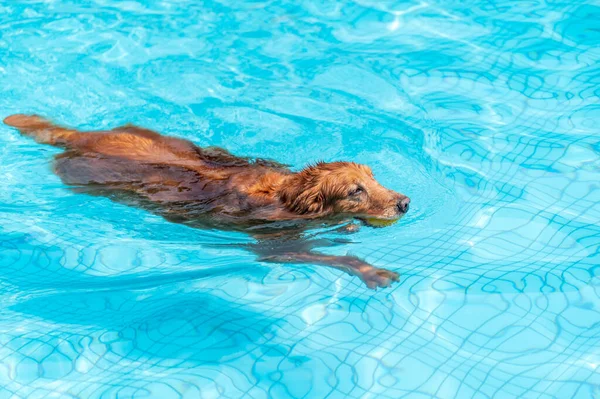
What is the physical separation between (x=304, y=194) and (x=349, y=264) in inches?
28.5

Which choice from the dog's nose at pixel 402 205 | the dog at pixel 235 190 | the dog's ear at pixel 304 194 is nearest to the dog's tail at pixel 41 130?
the dog at pixel 235 190

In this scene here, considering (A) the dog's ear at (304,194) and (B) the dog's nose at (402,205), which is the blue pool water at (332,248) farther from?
(A) the dog's ear at (304,194)

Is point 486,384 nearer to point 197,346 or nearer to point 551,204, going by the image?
point 197,346

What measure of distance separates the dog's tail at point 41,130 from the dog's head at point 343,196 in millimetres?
2140

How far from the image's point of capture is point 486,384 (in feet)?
15.5

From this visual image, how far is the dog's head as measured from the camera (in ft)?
19.8

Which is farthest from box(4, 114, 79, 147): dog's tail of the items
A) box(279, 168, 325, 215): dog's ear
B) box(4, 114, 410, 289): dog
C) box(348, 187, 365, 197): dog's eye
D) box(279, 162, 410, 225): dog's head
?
box(348, 187, 365, 197): dog's eye

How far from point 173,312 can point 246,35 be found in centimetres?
511

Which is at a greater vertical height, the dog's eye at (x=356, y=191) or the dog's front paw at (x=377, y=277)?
the dog's eye at (x=356, y=191)

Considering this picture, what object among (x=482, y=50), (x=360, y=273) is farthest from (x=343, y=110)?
(x=360, y=273)

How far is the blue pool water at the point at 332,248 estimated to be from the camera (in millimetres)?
4957

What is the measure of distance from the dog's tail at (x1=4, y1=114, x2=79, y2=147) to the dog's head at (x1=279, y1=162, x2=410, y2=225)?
2.14 m

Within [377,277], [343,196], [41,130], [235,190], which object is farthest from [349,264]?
[41,130]

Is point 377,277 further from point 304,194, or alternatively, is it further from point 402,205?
point 304,194
